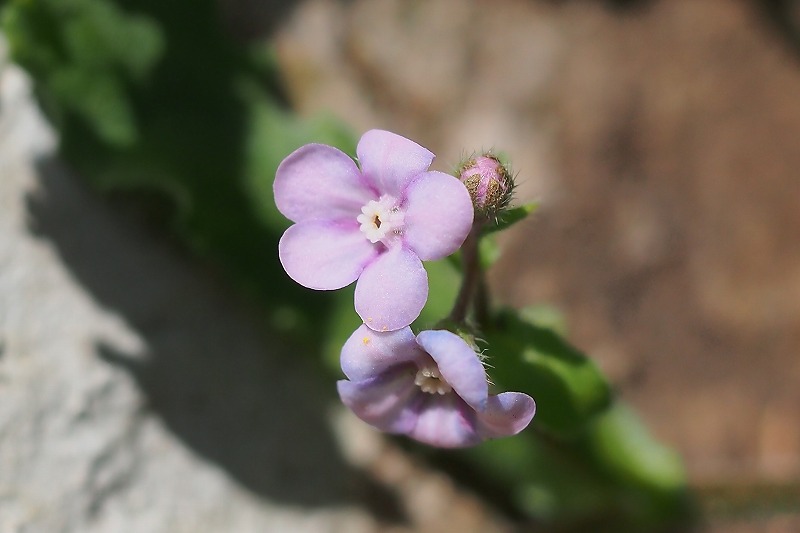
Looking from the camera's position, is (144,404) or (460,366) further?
(144,404)

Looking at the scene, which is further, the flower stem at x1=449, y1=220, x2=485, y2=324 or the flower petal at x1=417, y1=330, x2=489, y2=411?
the flower stem at x1=449, y1=220, x2=485, y2=324

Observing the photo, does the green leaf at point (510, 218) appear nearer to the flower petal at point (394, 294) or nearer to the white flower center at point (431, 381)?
the flower petal at point (394, 294)

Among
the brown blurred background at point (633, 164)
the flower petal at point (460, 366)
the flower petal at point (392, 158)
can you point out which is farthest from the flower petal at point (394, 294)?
the brown blurred background at point (633, 164)

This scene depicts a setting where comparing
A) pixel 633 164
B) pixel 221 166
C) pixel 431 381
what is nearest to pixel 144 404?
pixel 221 166

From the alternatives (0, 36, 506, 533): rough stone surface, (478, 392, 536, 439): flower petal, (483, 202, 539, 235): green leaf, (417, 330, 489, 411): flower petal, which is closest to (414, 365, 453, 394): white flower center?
(478, 392, 536, 439): flower petal

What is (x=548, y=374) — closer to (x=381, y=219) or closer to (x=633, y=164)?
(x=381, y=219)

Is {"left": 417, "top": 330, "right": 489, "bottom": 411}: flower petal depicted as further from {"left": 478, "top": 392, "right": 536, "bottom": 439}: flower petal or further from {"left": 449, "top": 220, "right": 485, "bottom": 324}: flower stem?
{"left": 449, "top": 220, "right": 485, "bottom": 324}: flower stem

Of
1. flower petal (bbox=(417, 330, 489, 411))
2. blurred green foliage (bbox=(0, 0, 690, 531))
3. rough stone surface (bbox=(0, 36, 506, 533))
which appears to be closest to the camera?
flower petal (bbox=(417, 330, 489, 411))
